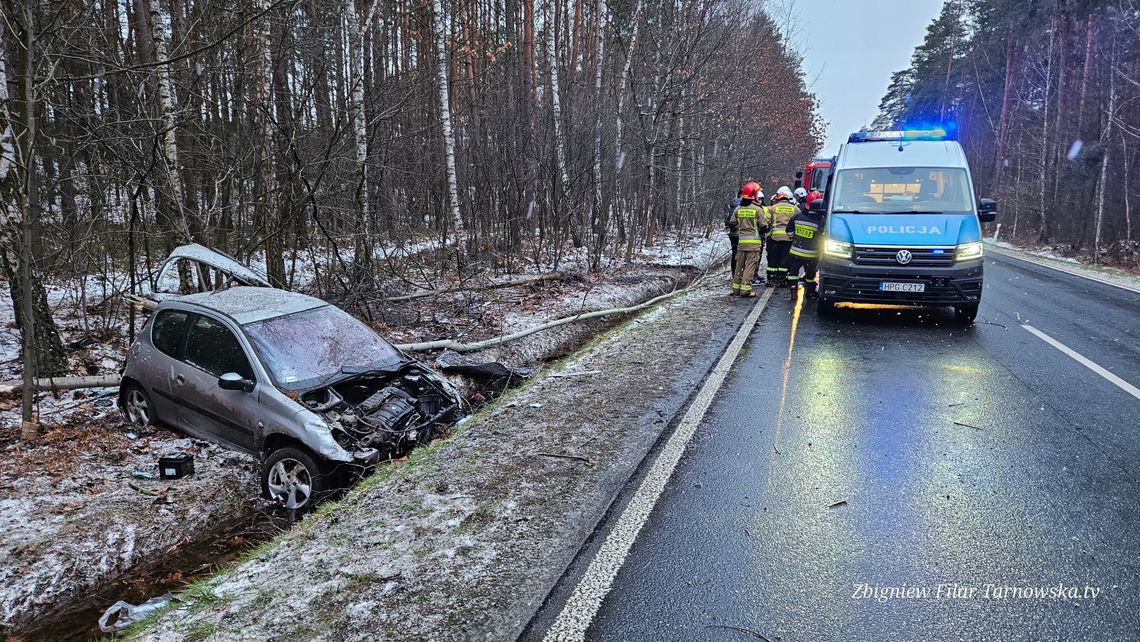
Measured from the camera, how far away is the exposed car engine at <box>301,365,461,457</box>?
5215mm

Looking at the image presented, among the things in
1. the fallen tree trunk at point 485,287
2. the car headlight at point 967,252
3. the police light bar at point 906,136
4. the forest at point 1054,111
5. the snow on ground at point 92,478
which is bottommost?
the snow on ground at point 92,478

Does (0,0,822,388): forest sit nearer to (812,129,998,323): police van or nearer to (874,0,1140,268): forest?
(812,129,998,323): police van

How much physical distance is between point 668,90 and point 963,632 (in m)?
18.2

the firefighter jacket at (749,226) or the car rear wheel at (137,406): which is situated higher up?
the firefighter jacket at (749,226)

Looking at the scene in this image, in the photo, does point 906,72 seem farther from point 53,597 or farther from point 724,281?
point 53,597

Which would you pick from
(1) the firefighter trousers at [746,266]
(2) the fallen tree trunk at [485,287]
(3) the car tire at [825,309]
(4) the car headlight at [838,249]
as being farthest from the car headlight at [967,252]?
(2) the fallen tree trunk at [485,287]

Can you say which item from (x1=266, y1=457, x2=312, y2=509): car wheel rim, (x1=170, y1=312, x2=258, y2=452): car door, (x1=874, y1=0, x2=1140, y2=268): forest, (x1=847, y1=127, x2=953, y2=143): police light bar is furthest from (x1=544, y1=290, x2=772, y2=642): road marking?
(x1=874, y1=0, x2=1140, y2=268): forest

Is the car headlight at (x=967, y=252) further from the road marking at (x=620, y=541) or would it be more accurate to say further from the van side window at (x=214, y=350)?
the van side window at (x=214, y=350)

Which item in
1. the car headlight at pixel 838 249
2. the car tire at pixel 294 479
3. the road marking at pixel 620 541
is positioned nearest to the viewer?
the road marking at pixel 620 541

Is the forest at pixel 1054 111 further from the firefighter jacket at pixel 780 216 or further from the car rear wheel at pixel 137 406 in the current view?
the car rear wheel at pixel 137 406

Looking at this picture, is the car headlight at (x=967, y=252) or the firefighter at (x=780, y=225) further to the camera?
the firefighter at (x=780, y=225)

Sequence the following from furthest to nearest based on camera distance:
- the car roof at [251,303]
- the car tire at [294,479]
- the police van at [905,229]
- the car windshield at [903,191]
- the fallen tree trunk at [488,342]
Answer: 1. the car windshield at [903,191]
2. the police van at [905,229]
3. the fallen tree trunk at [488,342]
4. the car roof at [251,303]
5. the car tire at [294,479]

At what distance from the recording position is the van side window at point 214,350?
564 cm

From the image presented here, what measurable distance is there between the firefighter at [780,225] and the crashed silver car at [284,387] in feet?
27.7
